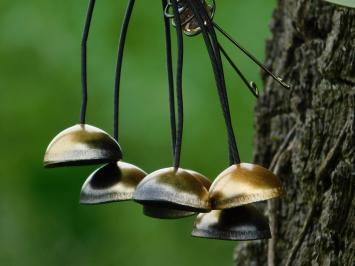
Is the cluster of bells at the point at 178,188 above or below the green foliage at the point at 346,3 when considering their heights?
below

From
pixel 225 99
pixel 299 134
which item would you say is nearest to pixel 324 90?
pixel 299 134

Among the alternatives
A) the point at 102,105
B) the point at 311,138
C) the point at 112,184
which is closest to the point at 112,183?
the point at 112,184

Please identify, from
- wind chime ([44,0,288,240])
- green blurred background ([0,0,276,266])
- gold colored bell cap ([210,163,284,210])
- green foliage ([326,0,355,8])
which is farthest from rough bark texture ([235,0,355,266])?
green blurred background ([0,0,276,266])

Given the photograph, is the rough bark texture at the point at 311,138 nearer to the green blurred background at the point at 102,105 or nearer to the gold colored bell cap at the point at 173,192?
the gold colored bell cap at the point at 173,192

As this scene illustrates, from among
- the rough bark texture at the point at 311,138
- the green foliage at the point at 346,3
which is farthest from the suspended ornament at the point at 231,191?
the rough bark texture at the point at 311,138

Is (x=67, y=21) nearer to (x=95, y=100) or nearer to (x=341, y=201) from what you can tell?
(x=95, y=100)

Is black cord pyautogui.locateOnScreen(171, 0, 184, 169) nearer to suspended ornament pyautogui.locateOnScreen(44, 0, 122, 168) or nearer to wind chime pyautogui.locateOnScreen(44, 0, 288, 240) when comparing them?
wind chime pyautogui.locateOnScreen(44, 0, 288, 240)

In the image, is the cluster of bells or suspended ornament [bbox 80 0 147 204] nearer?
the cluster of bells
